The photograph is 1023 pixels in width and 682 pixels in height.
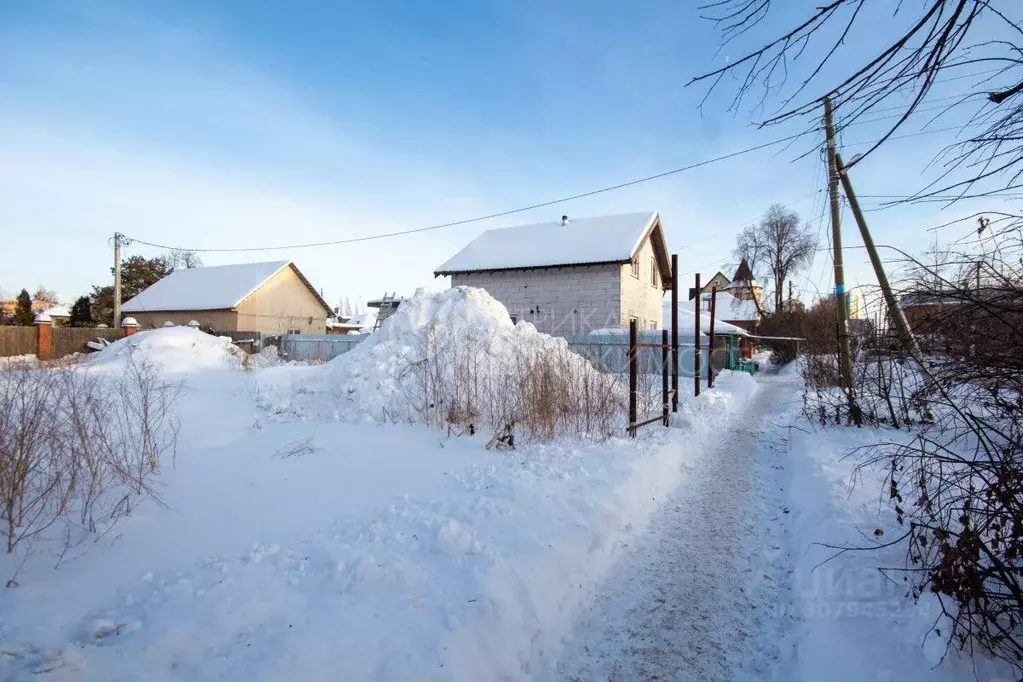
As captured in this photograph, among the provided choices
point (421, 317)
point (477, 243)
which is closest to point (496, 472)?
point (421, 317)

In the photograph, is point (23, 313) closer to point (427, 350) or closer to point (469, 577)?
point (427, 350)

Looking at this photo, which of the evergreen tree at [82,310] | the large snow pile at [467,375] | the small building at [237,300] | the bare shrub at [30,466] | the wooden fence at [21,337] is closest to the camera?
the bare shrub at [30,466]

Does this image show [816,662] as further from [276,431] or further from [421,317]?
[421,317]

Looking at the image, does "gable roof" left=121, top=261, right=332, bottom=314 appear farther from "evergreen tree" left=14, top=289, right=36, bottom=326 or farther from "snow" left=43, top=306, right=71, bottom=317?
"snow" left=43, top=306, right=71, bottom=317

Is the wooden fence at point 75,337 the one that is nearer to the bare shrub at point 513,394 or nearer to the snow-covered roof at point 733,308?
the bare shrub at point 513,394

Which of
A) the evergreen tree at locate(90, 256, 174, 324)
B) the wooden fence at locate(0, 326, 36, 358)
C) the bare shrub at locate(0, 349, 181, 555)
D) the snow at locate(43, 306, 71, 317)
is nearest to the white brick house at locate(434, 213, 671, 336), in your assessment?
the bare shrub at locate(0, 349, 181, 555)

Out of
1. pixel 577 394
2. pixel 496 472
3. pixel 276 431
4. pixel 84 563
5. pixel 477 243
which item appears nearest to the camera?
pixel 84 563

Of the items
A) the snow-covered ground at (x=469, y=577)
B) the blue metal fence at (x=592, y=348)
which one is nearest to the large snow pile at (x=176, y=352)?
the blue metal fence at (x=592, y=348)

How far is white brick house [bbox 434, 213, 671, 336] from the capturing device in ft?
61.7

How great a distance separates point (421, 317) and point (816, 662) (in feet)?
30.3

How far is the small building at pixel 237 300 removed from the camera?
31203mm

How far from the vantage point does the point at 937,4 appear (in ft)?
5.60

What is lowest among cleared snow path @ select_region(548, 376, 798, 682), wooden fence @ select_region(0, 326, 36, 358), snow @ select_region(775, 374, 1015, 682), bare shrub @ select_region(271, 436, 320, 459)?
cleared snow path @ select_region(548, 376, 798, 682)

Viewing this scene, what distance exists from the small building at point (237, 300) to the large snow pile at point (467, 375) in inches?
907
